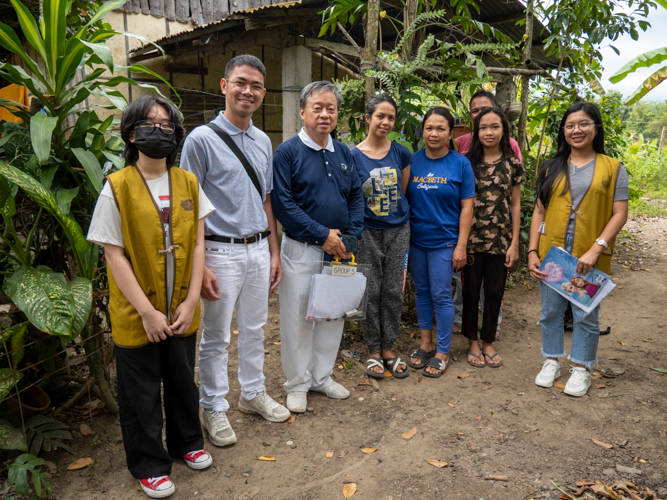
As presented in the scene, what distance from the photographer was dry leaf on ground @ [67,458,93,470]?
2.31 m

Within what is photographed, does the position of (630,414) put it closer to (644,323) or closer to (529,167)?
(644,323)

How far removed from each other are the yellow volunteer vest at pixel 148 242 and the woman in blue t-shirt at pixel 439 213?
5.59 feet

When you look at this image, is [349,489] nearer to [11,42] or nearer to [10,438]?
[10,438]

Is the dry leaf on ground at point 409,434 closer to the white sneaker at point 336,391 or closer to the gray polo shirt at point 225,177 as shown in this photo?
the white sneaker at point 336,391

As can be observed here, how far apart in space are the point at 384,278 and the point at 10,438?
7.41ft

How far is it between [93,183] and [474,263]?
98.5 inches

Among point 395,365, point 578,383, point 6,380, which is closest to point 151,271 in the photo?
point 6,380

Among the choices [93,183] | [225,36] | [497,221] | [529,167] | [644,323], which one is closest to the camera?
[93,183]

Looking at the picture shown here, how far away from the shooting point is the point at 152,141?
6.48ft

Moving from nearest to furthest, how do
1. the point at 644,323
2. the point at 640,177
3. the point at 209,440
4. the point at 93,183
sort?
the point at 93,183, the point at 209,440, the point at 644,323, the point at 640,177

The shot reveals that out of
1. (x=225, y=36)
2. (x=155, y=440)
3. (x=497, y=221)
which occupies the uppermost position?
(x=225, y=36)

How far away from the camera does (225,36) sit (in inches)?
219

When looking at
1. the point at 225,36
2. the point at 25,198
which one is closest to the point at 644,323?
the point at 25,198

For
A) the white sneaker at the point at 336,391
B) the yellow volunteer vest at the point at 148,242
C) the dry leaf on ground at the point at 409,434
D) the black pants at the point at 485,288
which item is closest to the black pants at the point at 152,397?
the yellow volunteer vest at the point at 148,242
